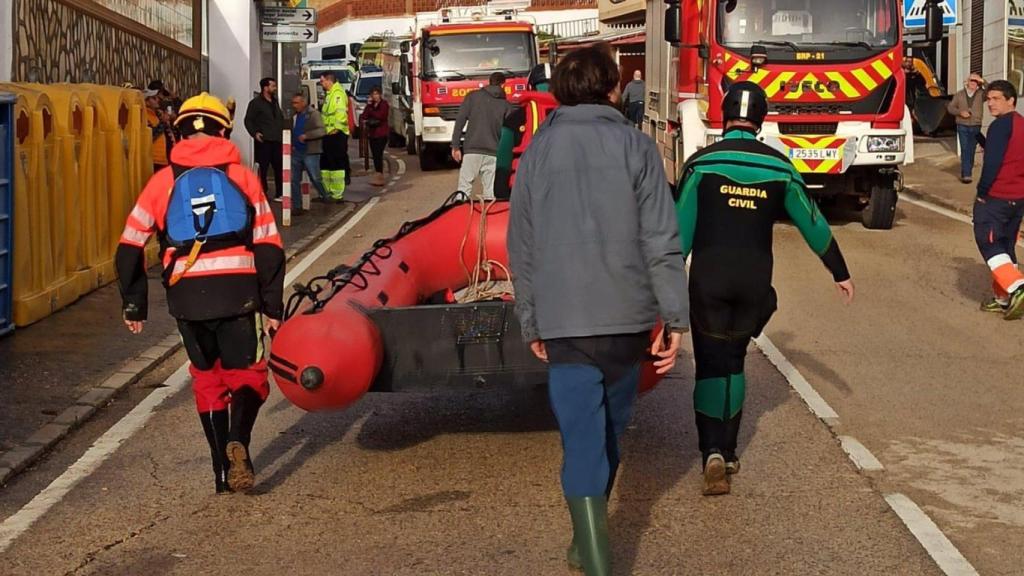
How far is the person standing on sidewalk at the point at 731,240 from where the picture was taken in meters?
6.91

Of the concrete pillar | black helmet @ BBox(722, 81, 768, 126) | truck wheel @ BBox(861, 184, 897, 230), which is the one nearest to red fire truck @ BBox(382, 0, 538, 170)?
the concrete pillar

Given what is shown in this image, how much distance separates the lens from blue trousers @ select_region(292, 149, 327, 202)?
71.8ft

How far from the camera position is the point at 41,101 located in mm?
12484

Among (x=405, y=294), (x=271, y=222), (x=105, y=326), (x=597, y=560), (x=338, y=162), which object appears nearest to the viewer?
(x=597, y=560)

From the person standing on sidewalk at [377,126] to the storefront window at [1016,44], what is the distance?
10703 mm

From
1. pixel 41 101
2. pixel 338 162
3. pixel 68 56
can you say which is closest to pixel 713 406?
pixel 41 101

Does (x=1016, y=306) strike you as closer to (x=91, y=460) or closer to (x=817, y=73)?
(x=817, y=73)

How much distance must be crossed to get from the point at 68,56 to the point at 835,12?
8666mm

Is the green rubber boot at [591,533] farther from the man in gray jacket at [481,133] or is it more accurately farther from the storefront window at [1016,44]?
the storefront window at [1016,44]

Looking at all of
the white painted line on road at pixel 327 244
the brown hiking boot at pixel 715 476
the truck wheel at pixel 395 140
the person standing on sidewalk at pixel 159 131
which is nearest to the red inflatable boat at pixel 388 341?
the brown hiking boot at pixel 715 476

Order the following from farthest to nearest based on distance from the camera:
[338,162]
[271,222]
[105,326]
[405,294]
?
[338,162]
[105,326]
[405,294]
[271,222]

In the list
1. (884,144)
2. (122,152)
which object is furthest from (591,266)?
(884,144)

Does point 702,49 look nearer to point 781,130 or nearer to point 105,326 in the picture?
point 781,130

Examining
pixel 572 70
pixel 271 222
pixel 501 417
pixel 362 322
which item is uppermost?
pixel 572 70
